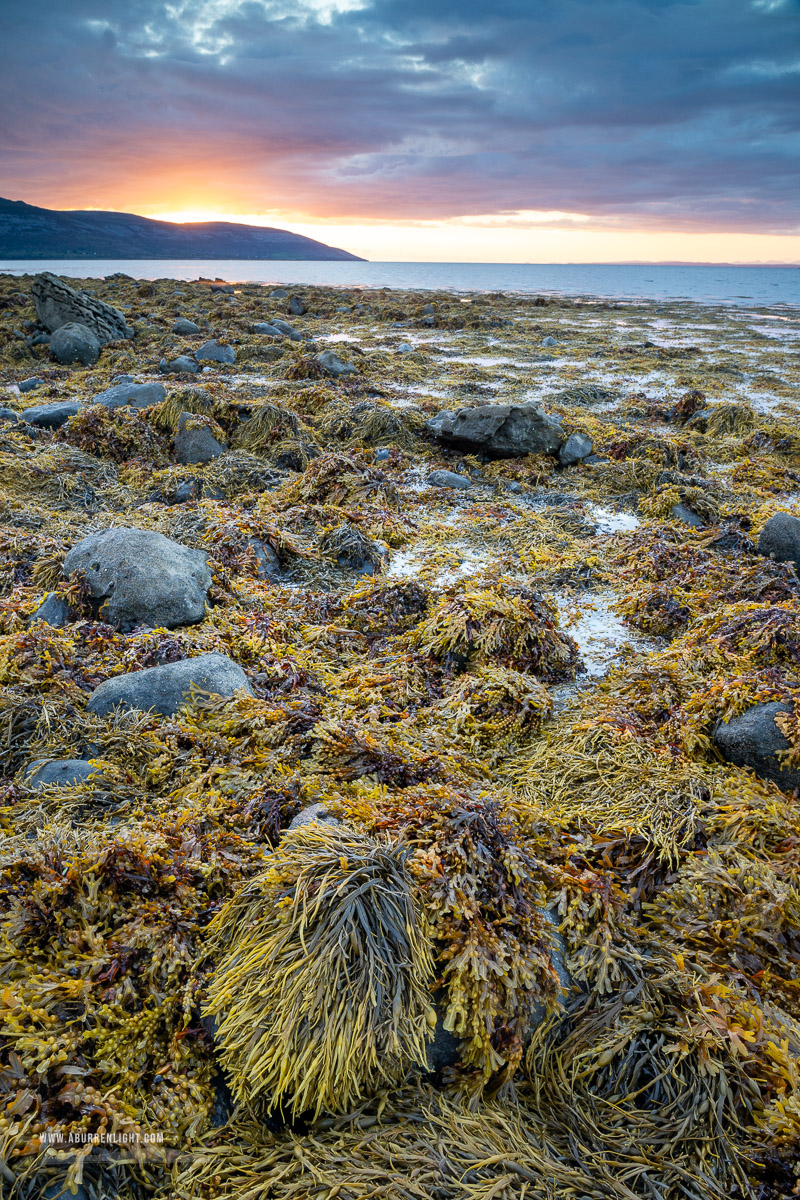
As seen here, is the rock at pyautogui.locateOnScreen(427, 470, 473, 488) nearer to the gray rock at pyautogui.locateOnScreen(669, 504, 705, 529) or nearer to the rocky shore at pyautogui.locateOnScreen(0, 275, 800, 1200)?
the rocky shore at pyautogui.locateOnScreen(0, 275, 800, 1200)

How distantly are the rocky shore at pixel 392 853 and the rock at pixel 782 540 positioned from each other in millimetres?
29

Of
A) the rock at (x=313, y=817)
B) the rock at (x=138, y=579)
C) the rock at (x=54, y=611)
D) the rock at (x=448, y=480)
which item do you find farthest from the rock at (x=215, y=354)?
the rock at (x=313, y=817)

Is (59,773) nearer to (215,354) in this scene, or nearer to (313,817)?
(313,817)

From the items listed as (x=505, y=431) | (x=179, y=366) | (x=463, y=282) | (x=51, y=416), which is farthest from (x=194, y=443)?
(x=463, y=282)

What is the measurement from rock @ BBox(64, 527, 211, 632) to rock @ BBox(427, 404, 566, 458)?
193 inches

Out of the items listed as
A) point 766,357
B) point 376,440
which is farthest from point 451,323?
point 376,440

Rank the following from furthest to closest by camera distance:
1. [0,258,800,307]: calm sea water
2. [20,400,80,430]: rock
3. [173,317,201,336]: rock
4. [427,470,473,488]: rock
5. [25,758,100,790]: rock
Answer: [0,258,800,307]: calm sea water → [173,317,201,336]: rock → [20,400,80,430]: rock → [427,470,473,488]: rock → [25,758,100,790]: rock

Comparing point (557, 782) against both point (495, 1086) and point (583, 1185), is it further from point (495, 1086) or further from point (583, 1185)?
point (583, 1185)

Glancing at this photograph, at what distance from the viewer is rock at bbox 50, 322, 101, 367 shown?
13594mm

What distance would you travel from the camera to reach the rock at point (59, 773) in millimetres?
2545

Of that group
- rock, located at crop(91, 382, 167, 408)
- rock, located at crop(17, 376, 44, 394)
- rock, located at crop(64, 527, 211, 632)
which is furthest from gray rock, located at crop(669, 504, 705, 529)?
rock, located at crop(17, 376, 44, 394)

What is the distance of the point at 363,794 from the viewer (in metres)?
2.45

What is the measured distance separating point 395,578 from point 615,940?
3.25m

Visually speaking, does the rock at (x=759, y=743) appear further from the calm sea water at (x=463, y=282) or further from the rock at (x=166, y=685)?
the calm sea water at (x=463, y=282)
